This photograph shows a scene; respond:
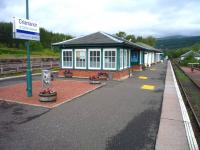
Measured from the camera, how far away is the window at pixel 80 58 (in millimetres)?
20547

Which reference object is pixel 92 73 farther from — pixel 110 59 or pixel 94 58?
pixel 110 59

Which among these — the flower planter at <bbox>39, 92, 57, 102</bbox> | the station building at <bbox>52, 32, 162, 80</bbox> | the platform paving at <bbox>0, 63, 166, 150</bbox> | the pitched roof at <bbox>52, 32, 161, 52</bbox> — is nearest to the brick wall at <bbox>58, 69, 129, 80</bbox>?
the station building at <bbox>52, 32, 162, 80</bbox>

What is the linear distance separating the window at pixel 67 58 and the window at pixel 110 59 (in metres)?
3.51

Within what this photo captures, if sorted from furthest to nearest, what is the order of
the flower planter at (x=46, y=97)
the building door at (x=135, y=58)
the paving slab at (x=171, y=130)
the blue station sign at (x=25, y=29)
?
the building door at (x=135, y=58), the blue station sign at (x=25, y=29), the flower planter at (x=46, y=97), the paving slab at (x=171, y=130)

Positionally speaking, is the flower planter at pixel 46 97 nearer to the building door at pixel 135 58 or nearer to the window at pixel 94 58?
the window at pixel 94 58

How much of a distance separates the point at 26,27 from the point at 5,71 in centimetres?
1425

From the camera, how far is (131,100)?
1103cm

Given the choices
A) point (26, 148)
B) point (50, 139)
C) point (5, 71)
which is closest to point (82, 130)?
point (50, 139)

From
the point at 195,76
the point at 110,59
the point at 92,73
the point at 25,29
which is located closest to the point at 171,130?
the point at 25,29

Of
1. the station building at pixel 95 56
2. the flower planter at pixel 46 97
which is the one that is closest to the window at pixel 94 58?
the station building at pixel 95 56

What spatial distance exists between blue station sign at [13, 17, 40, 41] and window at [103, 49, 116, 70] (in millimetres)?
8961

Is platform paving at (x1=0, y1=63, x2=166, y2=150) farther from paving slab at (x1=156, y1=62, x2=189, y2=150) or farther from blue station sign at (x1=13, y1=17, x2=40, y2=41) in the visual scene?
blue station sign at (x1=13, y1=17, x2=40, y2=41)

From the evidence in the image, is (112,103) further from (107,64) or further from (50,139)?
(107,64)

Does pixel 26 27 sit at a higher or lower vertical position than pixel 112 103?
higher
